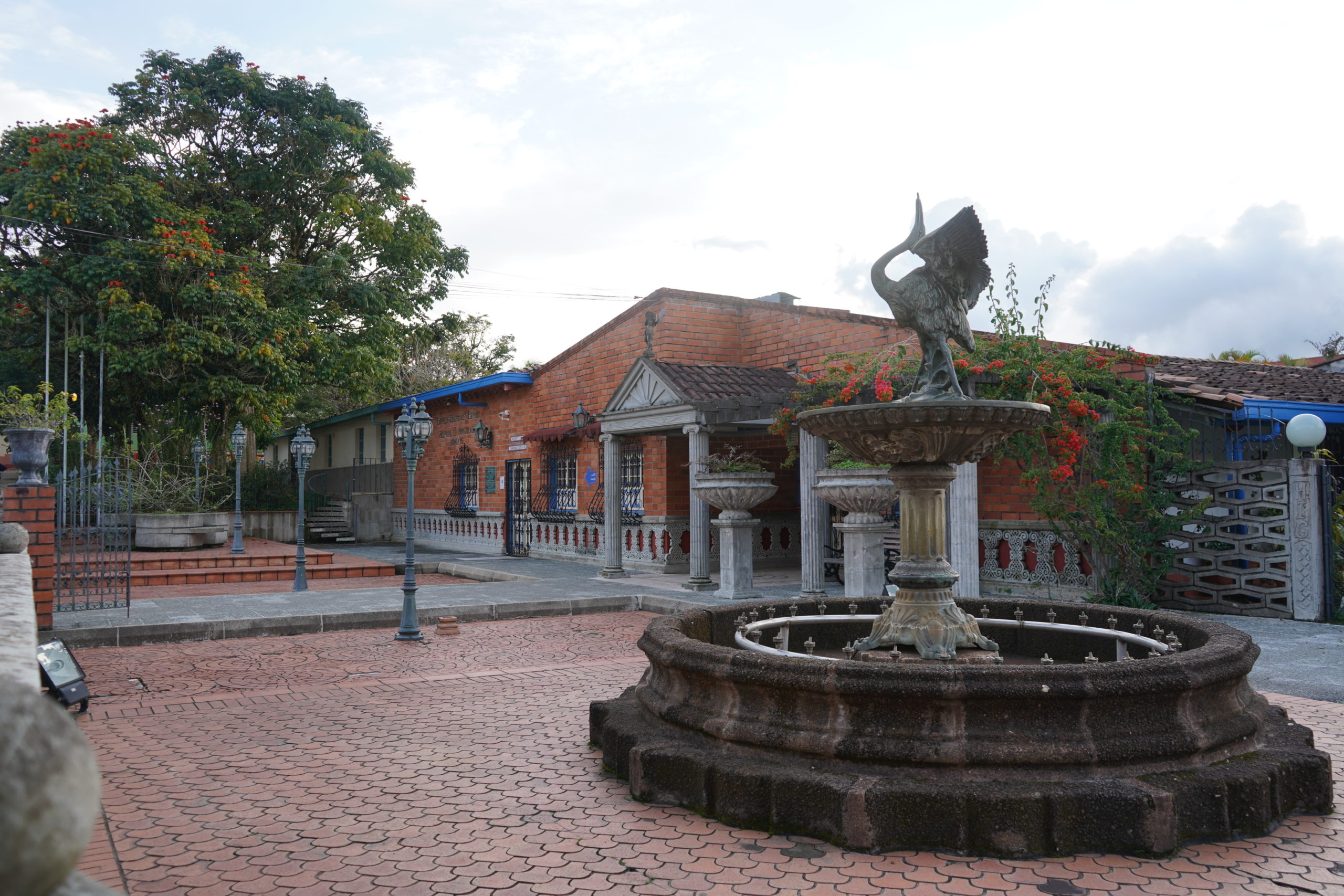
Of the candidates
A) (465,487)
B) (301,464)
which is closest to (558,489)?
(465,487)

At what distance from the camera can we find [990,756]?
3.94 m

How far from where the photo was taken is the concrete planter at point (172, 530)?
1952 centimetres

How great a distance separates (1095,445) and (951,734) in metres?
7.35

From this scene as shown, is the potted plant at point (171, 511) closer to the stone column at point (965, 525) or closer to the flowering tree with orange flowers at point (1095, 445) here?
the flowering tree with orange flowers at point (1095, 445)

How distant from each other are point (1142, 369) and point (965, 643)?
6469 millimetres

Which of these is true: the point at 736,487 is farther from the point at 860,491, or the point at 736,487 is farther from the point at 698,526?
the point at 860,491

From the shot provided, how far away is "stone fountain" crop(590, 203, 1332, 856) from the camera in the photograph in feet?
12.3

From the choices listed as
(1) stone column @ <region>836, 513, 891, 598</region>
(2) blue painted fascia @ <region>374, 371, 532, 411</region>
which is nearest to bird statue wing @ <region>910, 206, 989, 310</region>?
(1) stone column @ <region>836, 513, 891, 598</region>

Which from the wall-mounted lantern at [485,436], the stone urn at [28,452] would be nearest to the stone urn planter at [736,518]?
the stone urn at [28,452]

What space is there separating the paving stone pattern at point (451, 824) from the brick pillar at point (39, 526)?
2.63 meters

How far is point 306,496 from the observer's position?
26766 mm

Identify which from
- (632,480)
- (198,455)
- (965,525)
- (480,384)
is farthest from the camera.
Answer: (198,455)

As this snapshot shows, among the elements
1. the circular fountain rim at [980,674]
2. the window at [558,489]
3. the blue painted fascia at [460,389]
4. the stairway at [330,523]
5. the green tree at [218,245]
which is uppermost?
the green tree at [218,245]

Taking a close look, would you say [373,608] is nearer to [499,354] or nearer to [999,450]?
[999,450]
